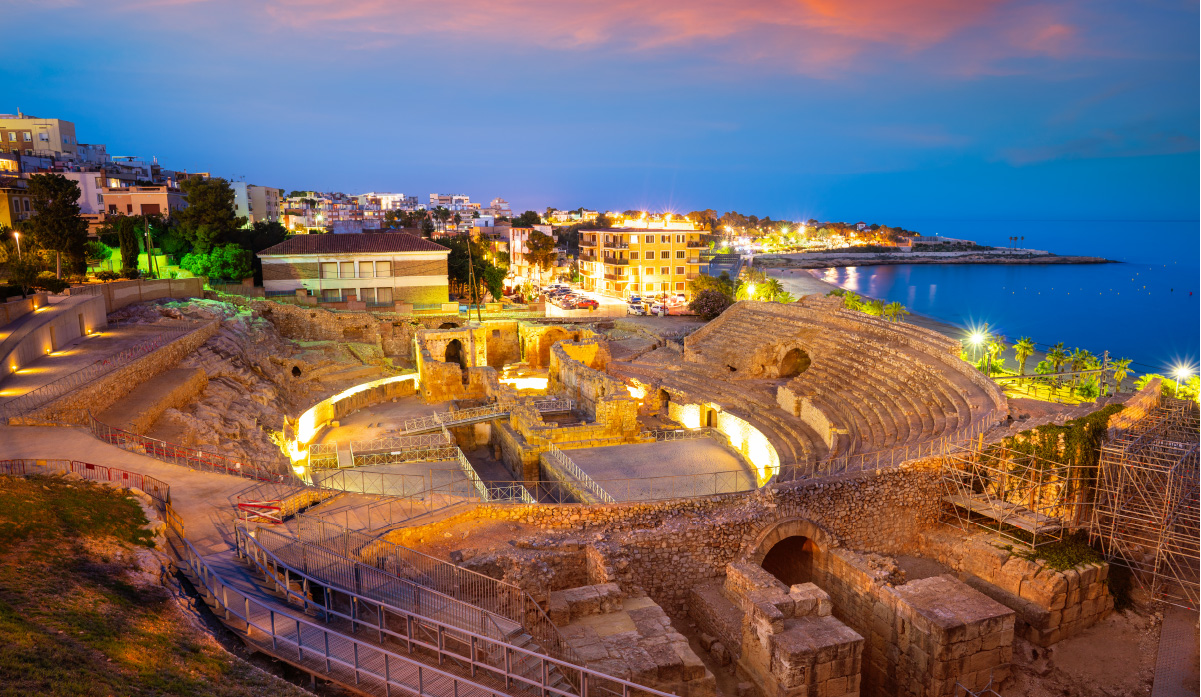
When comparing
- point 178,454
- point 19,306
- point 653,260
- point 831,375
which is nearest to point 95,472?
point 178,454

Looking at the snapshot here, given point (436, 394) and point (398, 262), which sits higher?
point (398, 262)

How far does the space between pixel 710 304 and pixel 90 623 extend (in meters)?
43.2

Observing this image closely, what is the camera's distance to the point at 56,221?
33.3 metres

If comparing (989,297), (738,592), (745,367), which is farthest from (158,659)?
(989,297)

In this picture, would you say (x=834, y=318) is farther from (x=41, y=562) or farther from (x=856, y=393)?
(x=41, y=562)

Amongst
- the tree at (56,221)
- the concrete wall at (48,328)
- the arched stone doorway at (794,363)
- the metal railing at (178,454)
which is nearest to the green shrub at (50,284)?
the concrete wall at (48,328)

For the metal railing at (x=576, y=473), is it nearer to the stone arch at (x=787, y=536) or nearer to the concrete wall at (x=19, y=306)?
the stone arch at (x=787, y=536)

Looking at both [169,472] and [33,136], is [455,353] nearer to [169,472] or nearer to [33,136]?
[169,472]

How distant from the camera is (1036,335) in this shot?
69500 millimetres

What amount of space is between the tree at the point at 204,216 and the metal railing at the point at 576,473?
3169 cm

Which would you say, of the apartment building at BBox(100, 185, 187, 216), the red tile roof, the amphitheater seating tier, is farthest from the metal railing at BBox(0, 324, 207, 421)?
the apartment building at BBox(100, 185, 187, 216)

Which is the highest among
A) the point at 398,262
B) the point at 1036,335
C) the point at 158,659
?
the point at 398,262

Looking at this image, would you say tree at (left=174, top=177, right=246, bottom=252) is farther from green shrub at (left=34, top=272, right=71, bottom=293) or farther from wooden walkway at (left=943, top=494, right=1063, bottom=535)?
wooden walkway at (left=943, top=494, right=1063, bottom=535)

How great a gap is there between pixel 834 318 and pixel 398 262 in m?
A: 28.0
